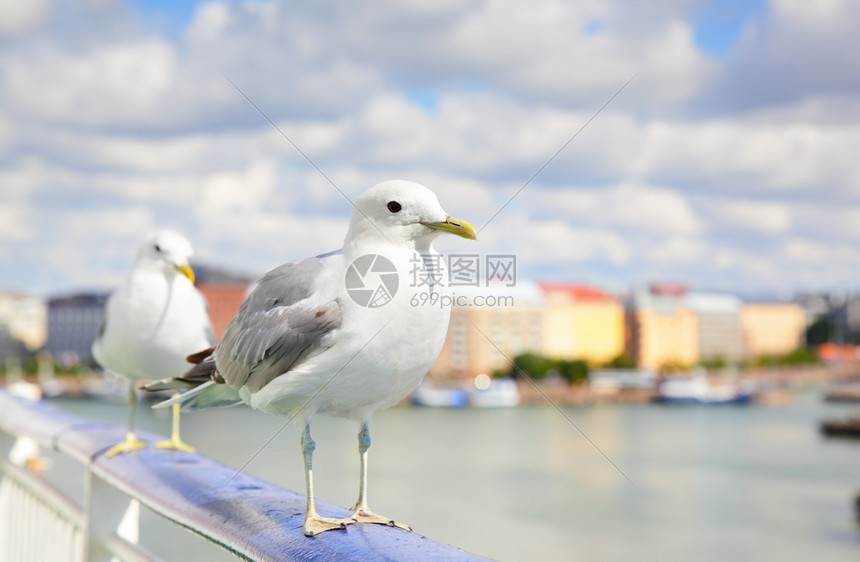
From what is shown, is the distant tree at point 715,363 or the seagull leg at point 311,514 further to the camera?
the distant tree at point 715,363

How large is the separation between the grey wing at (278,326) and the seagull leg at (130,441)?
648 mm

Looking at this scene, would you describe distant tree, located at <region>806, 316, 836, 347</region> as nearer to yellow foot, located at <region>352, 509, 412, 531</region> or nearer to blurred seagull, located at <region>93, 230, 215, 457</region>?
blurred seagull, located at <region>93, 230, 215, 457</region>

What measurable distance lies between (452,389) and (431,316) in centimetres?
4060

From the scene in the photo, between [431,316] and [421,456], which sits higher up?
[431,316]

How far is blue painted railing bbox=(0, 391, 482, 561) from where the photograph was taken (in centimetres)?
95

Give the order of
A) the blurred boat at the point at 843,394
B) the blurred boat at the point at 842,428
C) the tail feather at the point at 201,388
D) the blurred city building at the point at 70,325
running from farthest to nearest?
the blurred city building at the point at 70,325 → the blurred boat at the point at 843,394 → the blurred boat at the point at 842,428 → the tail feather at the point at 201,388

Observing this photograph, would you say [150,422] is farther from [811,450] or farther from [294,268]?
[294,268]

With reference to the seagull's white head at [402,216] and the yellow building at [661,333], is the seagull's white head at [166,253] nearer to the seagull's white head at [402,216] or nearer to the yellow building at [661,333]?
the seagull's white head at [402,216]

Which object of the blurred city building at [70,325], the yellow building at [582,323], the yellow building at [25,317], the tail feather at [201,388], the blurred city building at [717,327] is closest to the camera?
the tail feather at [201,388]

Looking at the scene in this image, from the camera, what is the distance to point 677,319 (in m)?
58.4

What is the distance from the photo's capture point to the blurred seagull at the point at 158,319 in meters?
1.69

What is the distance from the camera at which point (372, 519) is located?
3.54 feet

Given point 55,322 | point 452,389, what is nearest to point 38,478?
point 452,389

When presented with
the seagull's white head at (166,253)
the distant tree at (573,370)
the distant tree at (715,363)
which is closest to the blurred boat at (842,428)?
the distant tree at (573,370)
